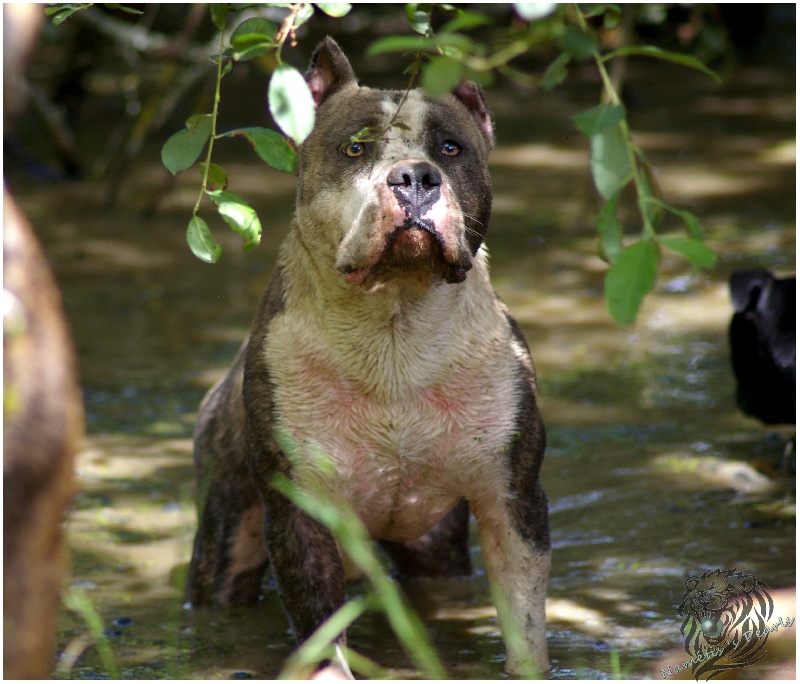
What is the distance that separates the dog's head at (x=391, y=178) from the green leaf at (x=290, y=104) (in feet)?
2.60

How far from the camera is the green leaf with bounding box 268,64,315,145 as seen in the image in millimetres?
2600

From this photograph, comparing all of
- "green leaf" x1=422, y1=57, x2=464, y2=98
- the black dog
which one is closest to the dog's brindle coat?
"green leaf" x1=422, y1=57, x2=464, y2=98

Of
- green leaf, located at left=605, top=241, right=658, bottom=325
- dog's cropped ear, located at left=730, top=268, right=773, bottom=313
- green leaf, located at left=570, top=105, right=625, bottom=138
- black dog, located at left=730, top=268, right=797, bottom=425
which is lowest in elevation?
black dog, located at left=730, top=268, right=797, bottom=425

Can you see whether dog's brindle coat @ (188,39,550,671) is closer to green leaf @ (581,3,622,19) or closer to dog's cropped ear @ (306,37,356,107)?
dog's cropped ear @ (306,37,356,107)

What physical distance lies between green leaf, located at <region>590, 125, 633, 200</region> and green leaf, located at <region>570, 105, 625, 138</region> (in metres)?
0.04

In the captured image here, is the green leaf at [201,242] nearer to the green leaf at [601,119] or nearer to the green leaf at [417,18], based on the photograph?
the green leaf at [417,18]

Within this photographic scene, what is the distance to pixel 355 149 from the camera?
3791mm

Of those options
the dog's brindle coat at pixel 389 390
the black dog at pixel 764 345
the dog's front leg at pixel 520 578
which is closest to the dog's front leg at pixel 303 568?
the dog's brindle coat at pixel 389 390

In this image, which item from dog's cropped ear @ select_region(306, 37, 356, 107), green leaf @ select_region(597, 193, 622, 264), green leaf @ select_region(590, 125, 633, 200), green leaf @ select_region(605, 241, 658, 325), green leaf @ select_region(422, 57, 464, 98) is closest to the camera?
green leaf @ select_region(422, 57, 464, 98)

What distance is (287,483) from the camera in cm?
376

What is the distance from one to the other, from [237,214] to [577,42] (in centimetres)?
106

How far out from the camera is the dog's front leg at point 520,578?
3848 millimetres

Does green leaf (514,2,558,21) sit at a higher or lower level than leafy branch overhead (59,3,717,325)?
higher

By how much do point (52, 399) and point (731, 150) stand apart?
30.1 feet
